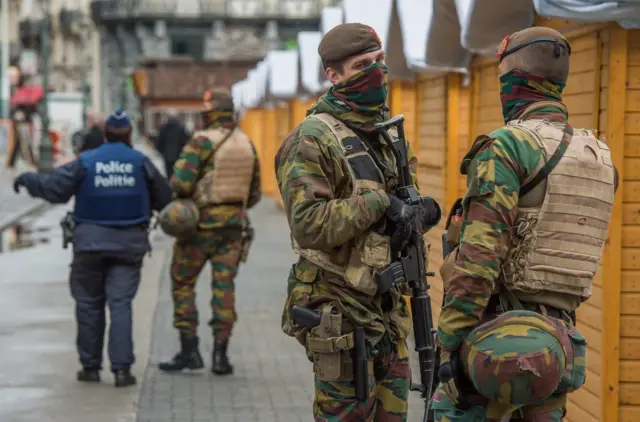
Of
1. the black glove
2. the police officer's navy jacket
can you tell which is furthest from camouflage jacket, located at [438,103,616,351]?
the police officer's navy jacket

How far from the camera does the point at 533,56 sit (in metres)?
3.97

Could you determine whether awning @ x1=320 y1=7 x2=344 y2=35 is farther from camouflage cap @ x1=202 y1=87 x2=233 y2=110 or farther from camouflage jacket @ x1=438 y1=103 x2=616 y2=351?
camouflage jacket @ x1=438 y1=103 x2=616 y2=351

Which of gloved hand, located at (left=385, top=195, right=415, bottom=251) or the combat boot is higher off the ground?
gloved hand, located at (left=385, top=195, right=415, bottom=251)

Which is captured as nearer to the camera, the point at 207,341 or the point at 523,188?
the point at 523,188

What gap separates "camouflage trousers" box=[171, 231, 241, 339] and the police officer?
0.28m

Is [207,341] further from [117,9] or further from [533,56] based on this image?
[117,9]

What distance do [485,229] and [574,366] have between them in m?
0.52

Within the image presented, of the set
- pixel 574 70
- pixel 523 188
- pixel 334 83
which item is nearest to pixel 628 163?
pixel 574 70

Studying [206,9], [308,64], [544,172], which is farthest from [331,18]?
[206,9]

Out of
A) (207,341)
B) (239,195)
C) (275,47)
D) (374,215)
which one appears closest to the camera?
(374,215)

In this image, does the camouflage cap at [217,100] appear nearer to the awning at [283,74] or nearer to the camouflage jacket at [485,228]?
the camouflage jacket at [485,228]

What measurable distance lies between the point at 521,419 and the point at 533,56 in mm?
1117

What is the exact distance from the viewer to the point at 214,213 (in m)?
8.51

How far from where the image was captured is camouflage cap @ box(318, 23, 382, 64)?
465 centimetres
